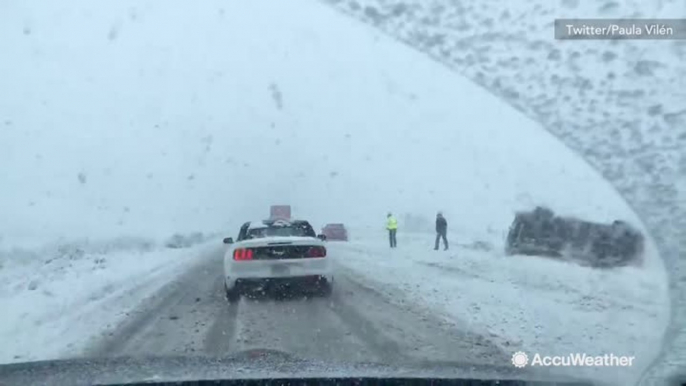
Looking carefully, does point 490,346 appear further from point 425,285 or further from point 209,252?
point 209,252

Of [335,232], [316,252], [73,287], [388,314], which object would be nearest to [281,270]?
[316,252]

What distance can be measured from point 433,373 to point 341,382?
0.64 metres

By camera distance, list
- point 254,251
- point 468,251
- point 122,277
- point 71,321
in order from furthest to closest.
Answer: point 122,277, point 71,321, point 254,251, point 468,251

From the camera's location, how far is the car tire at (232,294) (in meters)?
8.67

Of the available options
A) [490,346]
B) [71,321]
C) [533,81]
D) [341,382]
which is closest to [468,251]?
[490,346]

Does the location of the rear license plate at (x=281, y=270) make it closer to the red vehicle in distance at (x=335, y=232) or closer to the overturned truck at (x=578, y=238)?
the red vehicle in distance at (x=335, y=232)

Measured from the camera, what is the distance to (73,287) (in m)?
11.6

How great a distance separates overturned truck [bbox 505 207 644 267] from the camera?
24.7ft

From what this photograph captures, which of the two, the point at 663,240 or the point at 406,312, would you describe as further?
the point at 406,312

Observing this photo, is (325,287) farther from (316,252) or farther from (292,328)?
(292,328)

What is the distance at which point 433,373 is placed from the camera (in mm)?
5496

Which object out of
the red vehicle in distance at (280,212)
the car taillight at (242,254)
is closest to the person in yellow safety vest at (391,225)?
the red vehicle in distance at (280,212)

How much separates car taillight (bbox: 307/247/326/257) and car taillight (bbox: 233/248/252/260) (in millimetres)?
601

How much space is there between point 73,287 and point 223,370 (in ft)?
21.6
